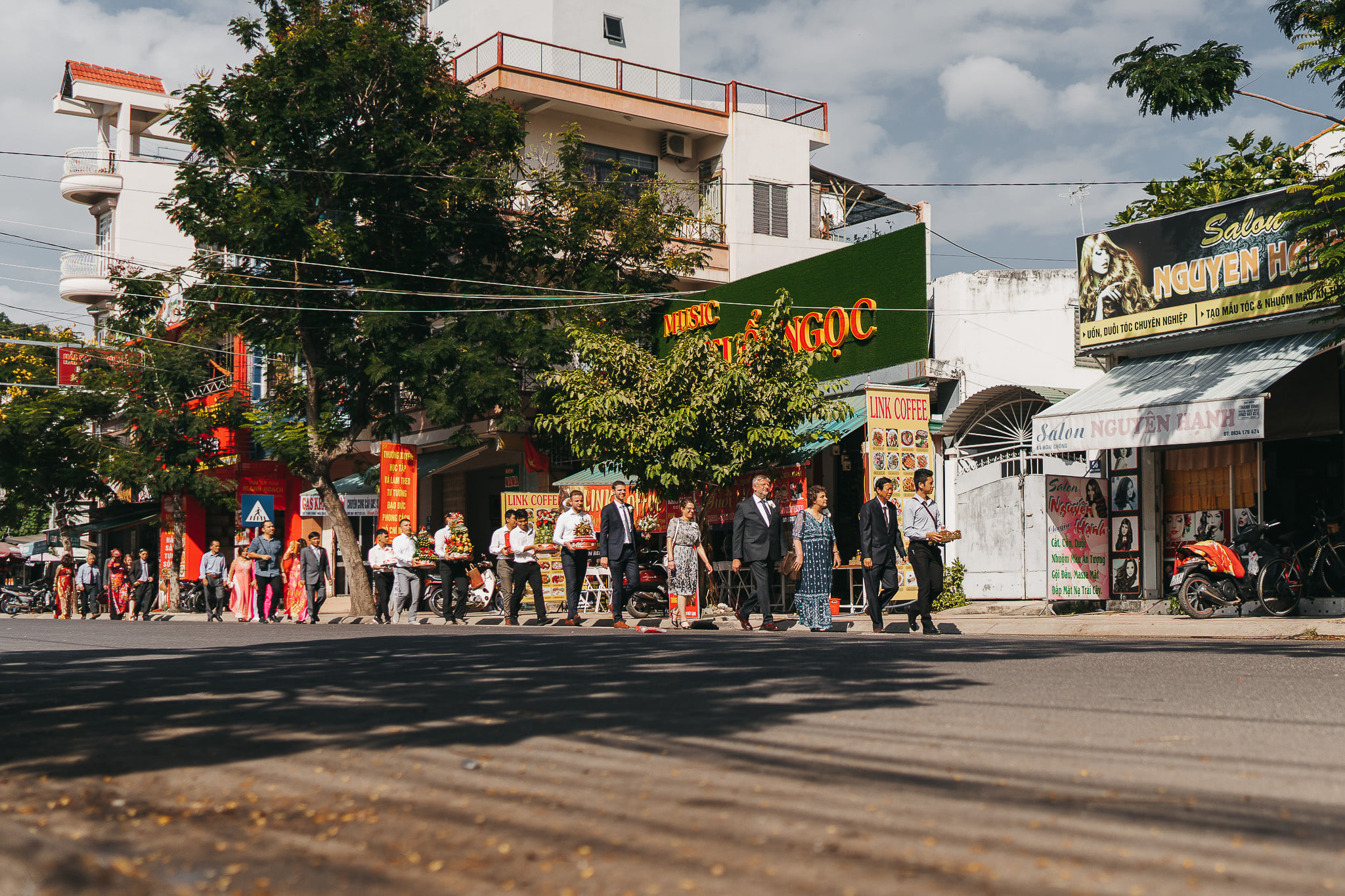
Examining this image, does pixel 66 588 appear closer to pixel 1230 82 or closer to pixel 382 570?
pixel 382 570

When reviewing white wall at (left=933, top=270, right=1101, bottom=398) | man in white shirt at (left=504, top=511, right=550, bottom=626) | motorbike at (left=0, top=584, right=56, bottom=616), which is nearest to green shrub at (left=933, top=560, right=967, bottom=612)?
white wall at (left=933, top=270, right=1101, bottom=398)

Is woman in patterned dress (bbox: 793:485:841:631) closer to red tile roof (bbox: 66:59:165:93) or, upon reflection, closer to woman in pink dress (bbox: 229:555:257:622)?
woman in pink dress (bbox: 229:555:257:622)

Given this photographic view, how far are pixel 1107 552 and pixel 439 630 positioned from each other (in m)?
9.35

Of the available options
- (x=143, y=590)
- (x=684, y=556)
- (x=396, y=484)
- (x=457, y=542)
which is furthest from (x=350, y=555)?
(x=684, y=556)

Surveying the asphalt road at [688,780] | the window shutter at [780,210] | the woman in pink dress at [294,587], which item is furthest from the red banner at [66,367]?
the asphalt road at [688,780]

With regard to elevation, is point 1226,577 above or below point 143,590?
above

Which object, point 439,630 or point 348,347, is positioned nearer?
point 439,630

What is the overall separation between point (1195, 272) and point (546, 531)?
11.0m

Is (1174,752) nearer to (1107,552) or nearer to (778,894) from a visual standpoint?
(778,894)

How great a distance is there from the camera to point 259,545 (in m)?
25.0

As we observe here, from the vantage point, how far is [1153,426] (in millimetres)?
16438

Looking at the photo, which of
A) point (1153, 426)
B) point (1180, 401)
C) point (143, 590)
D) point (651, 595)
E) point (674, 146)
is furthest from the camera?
point (674, 146)

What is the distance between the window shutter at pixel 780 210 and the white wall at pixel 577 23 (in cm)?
502

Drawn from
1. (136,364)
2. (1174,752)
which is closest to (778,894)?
(1174,752)
